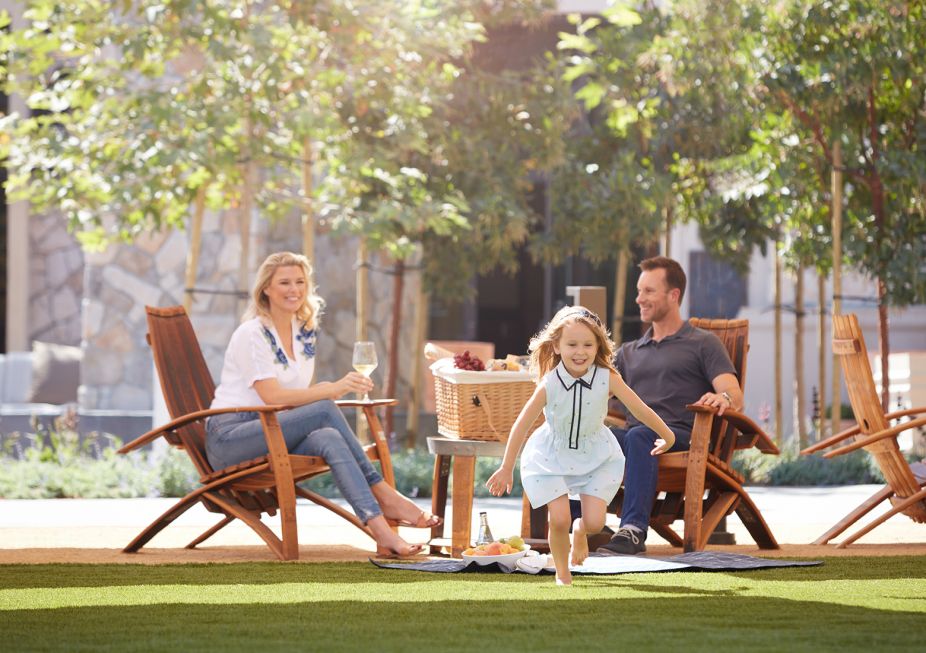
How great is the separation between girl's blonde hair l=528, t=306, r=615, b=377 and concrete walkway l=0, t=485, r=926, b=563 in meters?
1.15

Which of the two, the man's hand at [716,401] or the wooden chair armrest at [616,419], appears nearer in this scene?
the man's hand at [716,401]

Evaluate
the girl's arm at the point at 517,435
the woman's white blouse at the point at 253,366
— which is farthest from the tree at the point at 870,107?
the girl's arm at the point at 517,435

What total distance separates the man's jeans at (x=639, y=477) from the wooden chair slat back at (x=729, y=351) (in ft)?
1.41

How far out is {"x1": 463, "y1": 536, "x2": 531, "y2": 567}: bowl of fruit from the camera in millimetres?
5176

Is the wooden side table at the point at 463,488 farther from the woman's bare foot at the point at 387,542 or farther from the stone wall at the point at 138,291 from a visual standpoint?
the stone wall at the point at 138,291

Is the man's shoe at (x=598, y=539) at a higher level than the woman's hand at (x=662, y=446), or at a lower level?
lower

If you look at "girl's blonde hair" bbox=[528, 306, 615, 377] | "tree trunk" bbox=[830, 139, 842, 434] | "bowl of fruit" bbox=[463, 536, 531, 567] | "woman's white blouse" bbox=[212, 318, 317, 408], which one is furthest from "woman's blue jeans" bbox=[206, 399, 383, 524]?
"tree trunk" bbox=[830, 139, 842, 434]

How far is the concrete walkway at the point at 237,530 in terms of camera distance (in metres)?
5.96

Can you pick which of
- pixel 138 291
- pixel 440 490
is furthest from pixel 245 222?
pixel 440 490

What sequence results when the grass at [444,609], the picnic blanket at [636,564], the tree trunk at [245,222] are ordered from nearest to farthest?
the grass at [444,609], the picnic blanket at [636,564], the tree trunk at [245,222]

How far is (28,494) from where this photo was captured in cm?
865

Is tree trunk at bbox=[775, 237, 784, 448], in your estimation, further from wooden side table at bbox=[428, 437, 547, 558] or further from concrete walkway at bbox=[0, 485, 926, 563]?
wooden side table at bbox=[428, 437, 547, 558]

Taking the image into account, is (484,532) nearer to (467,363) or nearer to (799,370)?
(467,363)

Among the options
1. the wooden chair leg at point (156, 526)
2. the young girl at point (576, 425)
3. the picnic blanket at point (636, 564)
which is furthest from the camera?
the wooden chair leg at point (156, 526)
